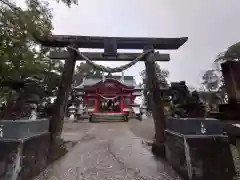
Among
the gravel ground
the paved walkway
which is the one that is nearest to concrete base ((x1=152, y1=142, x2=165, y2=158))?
the paved walkway

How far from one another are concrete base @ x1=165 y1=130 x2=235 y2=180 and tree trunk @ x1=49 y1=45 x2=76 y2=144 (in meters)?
3.28

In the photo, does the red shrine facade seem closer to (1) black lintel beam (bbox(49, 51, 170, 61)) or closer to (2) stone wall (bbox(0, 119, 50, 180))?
(1) black lintel beam (bbox(49, 51, 170, 61))

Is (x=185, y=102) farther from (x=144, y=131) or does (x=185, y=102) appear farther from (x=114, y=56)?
(x=144, y=131)

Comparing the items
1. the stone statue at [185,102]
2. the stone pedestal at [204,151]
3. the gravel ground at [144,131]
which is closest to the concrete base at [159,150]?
the stone statue at [185,102]

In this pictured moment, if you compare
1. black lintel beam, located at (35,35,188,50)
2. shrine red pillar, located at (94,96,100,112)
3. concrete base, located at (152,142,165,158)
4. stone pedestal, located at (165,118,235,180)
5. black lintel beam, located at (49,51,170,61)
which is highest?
black lintel beam, located at (35,35,188,50)

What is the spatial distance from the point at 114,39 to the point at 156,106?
2.40m

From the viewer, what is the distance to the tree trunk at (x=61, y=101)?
4918 millimetres

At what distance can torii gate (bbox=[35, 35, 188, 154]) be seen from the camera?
5.14 metres

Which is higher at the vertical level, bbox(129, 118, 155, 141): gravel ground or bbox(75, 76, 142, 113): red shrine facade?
bbox(75, 76, 142, 113): red shrine facade

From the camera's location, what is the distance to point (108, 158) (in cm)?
482

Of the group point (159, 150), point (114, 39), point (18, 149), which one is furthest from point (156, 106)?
point (18, 149)

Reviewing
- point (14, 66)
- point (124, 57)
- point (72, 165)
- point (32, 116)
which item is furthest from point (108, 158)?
point (14, 66)

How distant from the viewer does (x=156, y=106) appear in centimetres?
525

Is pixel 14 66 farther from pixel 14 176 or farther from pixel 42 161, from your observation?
pixel 14 176
